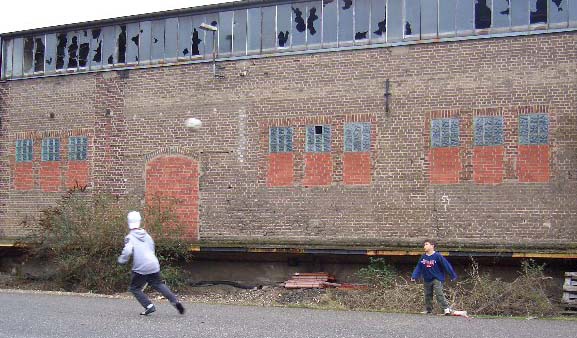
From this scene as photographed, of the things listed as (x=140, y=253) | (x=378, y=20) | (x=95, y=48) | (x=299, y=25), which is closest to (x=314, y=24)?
(x=299, y=25)

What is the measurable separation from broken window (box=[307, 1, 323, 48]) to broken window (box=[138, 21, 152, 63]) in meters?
4.75

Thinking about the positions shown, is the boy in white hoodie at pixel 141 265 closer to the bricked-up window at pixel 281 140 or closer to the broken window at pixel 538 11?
the bricked-up window at pixel 281 140

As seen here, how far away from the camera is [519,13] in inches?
634

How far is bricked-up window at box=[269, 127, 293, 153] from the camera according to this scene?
1803 centimetres

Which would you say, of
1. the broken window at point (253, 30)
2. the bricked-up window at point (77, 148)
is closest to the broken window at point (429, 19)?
the broken window at point (253, 30)

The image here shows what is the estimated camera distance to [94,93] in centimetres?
2031

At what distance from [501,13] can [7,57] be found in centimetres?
1464

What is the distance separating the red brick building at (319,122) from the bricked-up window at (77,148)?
0.15ft

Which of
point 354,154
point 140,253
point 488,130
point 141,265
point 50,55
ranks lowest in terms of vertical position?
point 141,265

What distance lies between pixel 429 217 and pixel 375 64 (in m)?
3.95

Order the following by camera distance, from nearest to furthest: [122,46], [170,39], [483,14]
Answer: [483,14] → [170,39] → [122,46]

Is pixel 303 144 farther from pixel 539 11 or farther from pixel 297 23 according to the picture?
pixel 539 11

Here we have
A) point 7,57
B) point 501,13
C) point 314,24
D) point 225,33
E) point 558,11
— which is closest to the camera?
point 558,11

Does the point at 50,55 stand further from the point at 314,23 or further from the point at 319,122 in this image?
the point at 319,122
